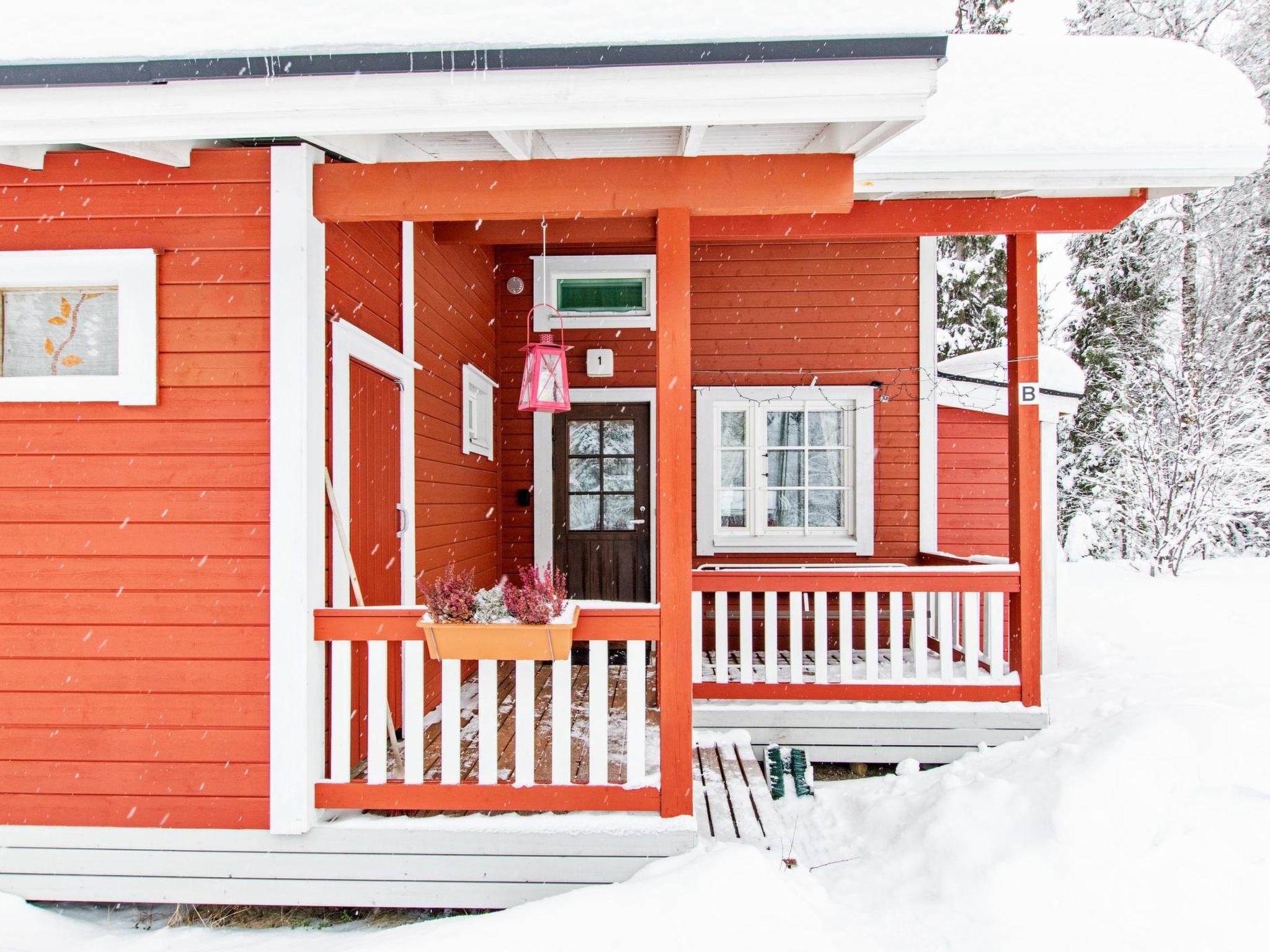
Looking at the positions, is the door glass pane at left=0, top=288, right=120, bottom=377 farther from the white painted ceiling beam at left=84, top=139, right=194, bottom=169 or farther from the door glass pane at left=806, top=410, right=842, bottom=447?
the door glass pane at left=806, top=410, right=842, bottom=447

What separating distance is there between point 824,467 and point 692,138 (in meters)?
3.94

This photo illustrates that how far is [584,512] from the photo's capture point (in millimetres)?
6199

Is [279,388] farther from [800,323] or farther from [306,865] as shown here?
[800,323]

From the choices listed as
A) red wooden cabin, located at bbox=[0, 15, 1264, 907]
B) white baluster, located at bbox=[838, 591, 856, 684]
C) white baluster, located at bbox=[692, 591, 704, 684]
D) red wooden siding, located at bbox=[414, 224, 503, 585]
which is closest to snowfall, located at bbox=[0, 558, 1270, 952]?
red wooden cabin, located at bbox=[0, 15, 1264, 907]

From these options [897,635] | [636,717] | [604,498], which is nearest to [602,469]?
[604,498]

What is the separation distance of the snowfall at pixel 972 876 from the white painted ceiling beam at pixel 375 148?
101 inches

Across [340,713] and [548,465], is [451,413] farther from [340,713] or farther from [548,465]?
[340,713]

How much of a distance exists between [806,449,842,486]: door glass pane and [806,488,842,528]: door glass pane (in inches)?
2.6

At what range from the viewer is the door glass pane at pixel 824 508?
20.2 ft

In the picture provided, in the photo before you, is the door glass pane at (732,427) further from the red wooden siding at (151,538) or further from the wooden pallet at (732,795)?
the red wooden siding at (151,538)

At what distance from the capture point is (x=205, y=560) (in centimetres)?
284

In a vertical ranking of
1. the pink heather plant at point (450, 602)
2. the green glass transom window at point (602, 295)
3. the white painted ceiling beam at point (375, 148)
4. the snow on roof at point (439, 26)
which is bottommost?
the pink heather plant at point (450, 602)

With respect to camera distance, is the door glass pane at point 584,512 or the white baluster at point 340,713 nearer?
the white baluster at point 340,713

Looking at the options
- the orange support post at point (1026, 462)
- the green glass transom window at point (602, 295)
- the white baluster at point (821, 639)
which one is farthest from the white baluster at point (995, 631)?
the green glass transom window at point (602, 295)
